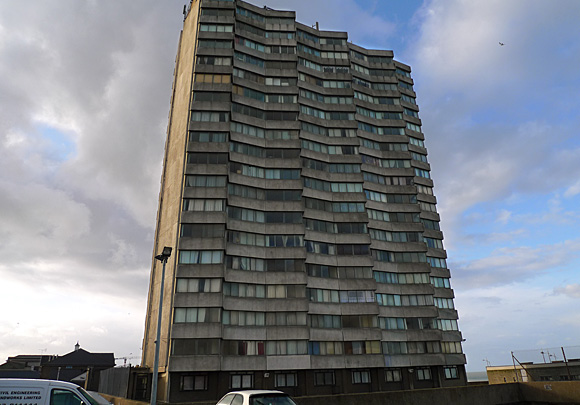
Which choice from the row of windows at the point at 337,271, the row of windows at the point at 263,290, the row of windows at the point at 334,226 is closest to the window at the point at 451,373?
the row of windows at the point at 337,271

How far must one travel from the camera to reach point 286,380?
147ft

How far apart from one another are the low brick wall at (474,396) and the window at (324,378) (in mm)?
19078

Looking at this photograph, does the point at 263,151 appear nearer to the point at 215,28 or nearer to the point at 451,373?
the point at 215,28

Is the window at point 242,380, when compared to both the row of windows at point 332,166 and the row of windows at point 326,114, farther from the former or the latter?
the row of windows at point 326,114

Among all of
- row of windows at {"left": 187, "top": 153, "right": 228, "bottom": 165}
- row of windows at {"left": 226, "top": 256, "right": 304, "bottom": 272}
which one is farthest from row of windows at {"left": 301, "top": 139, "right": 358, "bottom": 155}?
row of windows at {"left": 226, "top": 256, "right": 304, "bottom": 272}

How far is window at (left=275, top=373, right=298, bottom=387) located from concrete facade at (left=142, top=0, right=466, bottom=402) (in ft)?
0.38

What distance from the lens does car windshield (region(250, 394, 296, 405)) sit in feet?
38.5

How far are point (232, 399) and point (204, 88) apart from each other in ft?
154

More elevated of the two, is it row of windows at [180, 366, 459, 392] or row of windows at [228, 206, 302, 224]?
row of windows at [228, 206, 302, 224]

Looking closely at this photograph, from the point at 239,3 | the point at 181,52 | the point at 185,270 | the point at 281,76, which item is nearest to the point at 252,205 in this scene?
the point at 185,270

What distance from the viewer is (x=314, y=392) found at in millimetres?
45250

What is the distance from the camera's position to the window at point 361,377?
4788 centimetres

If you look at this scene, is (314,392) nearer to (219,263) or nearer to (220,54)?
(219,263)

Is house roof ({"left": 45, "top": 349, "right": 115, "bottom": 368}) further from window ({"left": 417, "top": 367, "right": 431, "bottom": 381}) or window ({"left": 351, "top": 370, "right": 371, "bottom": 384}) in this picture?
window ({"left": 417, "top": 367, "right": 431, "bottom": 381})
